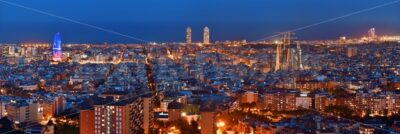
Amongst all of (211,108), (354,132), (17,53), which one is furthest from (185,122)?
(17,53)

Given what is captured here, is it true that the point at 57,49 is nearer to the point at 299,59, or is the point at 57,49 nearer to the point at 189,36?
the point at 189,36

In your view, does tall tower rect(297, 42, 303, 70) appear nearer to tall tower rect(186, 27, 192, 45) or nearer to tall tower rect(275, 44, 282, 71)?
tall tower rect(275, 44, 282, 71)

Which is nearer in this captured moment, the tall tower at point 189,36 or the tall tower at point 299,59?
the tall tower at point 299,59

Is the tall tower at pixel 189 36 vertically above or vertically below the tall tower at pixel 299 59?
above

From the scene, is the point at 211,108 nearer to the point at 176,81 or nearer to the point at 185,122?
the point at 185,122

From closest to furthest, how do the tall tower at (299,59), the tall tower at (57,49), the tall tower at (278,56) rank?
1. the tall tower at (299,59)
2. the tall tower at (278,56)
3. the tall tower at (57,49)

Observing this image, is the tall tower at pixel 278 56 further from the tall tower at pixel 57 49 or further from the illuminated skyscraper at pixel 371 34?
the tall tower at pixel 57 49

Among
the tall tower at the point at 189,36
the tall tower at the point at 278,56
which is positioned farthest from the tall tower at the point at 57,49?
the tall tower at the point at 278,56

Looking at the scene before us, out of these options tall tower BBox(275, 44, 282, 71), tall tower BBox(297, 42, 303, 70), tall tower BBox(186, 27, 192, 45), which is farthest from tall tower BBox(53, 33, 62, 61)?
tall tower BBox(297, 42, 303, 70)

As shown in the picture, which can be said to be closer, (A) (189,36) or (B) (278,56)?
(B) (278,56)

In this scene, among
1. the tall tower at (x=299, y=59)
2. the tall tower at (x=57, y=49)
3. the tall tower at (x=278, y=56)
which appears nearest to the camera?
the tall tower at (x=299, y=59)

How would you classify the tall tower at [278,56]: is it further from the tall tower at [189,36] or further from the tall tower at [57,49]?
the tall tower at [57,49]

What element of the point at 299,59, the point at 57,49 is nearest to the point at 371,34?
the point at 299,59
